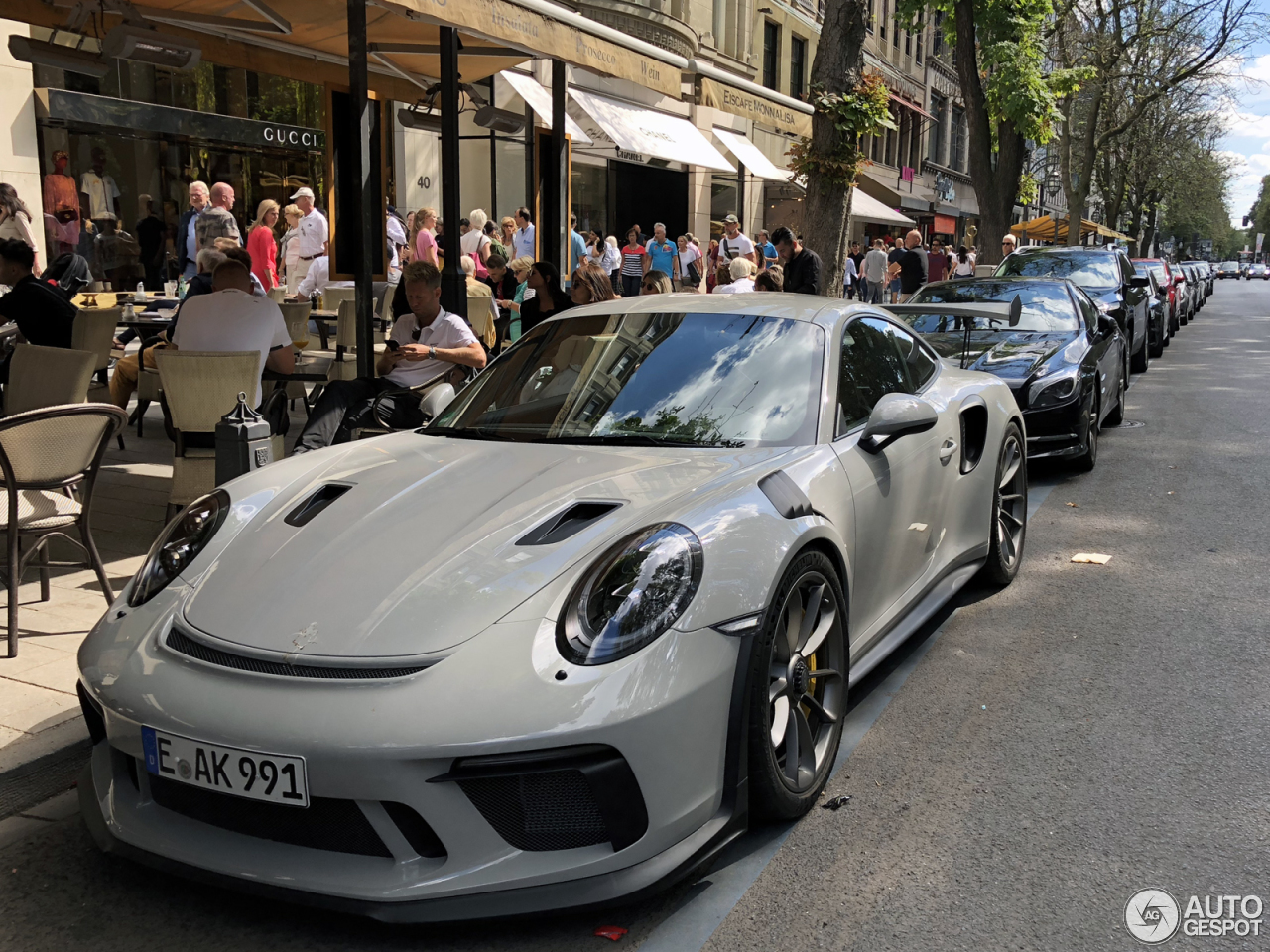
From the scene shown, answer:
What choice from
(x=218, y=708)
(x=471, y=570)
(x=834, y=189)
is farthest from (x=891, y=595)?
(x=834, y=189)

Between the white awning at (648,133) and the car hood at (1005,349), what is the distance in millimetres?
11114

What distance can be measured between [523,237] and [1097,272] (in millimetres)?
7332

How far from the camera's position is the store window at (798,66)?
3700 cm

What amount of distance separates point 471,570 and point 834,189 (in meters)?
9.94

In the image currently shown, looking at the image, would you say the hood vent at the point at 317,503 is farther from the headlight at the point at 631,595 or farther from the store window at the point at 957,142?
the store window at the point at 957,142

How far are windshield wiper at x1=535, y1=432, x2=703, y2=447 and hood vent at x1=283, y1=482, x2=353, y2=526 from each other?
667 millimetres

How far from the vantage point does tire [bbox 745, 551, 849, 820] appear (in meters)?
2.93

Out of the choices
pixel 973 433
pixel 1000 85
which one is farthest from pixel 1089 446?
pixel 1000 85

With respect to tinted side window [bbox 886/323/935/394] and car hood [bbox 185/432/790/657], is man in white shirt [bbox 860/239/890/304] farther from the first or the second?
car hood [bbox 185/432/790/657]

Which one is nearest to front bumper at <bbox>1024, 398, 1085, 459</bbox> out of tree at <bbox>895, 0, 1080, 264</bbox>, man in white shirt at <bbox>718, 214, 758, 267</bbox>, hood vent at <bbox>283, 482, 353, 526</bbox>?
hood vent at <bbox>283, 482, 353, 526</bbox>

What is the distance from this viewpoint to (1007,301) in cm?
930

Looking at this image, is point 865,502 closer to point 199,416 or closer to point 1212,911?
point 1212,911

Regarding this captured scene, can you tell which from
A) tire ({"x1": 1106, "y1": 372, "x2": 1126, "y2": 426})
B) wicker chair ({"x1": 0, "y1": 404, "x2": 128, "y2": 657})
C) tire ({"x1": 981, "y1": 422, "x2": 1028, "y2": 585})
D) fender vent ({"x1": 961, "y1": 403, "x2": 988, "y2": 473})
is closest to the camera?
wicker chair ({"x1": 0, "y1": 404, "x2": 128, "y2": 657})

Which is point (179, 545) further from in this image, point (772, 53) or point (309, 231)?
point (772, 53)
